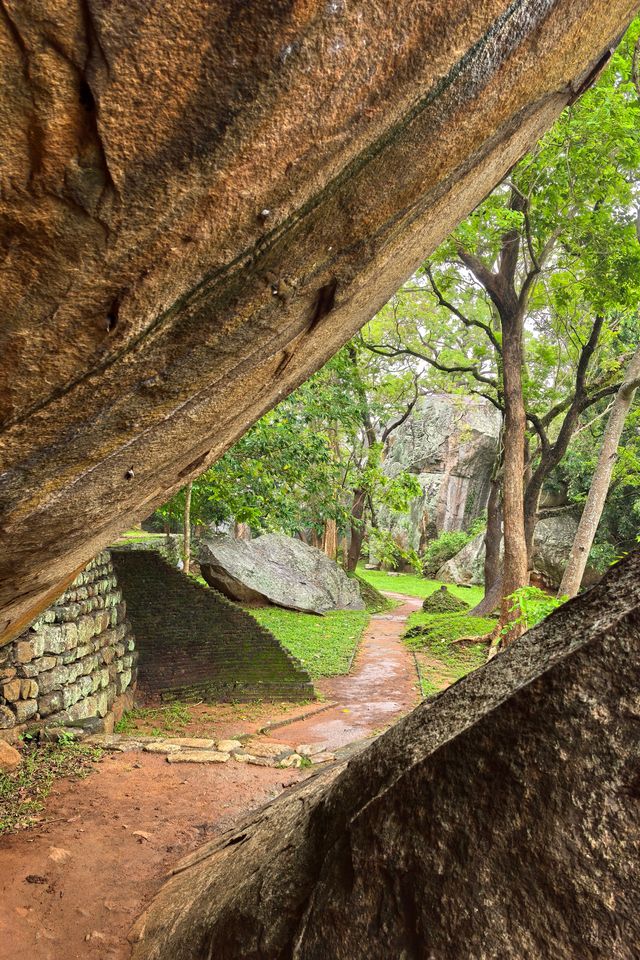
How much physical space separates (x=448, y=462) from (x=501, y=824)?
100.0 ft

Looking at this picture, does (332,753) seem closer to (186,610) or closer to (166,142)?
(186,610)

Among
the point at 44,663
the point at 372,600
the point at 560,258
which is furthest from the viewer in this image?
the point at 372,600

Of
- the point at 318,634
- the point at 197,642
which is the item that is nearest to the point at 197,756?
the point at 197,642

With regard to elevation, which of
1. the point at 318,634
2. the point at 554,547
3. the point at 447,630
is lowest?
the point at 318,634

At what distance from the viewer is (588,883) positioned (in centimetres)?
163

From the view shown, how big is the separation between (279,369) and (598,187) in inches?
354

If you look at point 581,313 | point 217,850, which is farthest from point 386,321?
point 217,850

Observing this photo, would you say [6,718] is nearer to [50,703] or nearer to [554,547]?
[50,703]

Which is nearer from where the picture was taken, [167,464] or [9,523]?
[9,523]

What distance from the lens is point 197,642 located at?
9.03 meters

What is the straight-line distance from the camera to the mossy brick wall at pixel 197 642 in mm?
8883

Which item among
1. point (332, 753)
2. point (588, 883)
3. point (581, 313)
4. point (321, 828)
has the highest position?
point (581, 313)

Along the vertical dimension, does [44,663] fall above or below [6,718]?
above

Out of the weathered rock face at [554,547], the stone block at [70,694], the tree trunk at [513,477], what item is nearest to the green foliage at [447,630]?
the tree trunk at [513,477]
